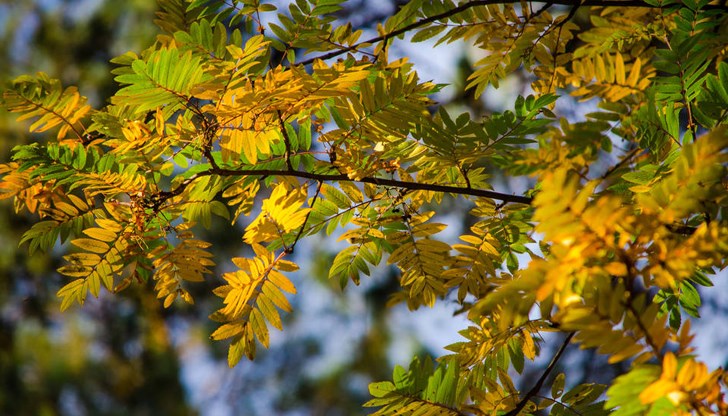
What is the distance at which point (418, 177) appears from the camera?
1105 mm

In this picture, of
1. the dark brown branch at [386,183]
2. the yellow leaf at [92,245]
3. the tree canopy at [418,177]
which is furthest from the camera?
the yellow leaf at [92,245]

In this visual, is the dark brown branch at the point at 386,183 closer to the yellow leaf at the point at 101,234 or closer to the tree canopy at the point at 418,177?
the tree canopy at the point at 418,177

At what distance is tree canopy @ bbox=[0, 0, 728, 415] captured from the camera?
57 cm

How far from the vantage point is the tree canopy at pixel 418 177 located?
57cm

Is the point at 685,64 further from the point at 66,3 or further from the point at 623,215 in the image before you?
the point at 66,3

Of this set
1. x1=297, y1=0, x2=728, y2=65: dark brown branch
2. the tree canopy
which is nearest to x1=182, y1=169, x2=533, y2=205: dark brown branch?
the tree canopy

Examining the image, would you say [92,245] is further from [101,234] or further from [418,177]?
[418,177]

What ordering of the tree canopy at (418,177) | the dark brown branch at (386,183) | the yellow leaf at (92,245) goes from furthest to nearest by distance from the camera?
the yellow leaf at (92,245) < the dark brown branch at (386,183) < the tree canopy at (418,177)

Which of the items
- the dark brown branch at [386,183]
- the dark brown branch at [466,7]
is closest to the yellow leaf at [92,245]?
the dark brown branch at [386,183]

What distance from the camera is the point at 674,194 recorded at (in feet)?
2.05

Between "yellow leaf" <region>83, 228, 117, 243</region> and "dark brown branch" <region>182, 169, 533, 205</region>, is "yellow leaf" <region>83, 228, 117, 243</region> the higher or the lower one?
the higher one

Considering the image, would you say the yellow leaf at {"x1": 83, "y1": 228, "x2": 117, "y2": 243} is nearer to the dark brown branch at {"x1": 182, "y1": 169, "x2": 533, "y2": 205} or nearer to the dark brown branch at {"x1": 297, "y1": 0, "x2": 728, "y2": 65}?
the dark brown branch at {"x1": 182, "y1": 169, "x2": 533, "y2": 205}

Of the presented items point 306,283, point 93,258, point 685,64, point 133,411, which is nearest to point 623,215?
point 685,64

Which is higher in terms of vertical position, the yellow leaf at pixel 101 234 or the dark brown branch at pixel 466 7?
the dark brown branch at pixel 466 7
